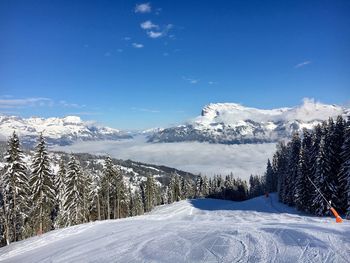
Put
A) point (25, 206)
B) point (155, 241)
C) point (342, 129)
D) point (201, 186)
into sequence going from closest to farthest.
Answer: point (155, 241), point (25, 206), point (342, 129), point (201, 186)

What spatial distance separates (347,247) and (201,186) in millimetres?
106111

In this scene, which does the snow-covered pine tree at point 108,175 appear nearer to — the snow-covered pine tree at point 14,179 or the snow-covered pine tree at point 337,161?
the snow-covered pine tree at point 14,179

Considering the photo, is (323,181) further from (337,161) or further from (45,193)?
(45,193)

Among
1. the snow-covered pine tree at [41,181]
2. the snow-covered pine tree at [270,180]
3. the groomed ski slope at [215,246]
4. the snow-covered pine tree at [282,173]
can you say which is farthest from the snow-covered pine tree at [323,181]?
the snow-covered pine tree at [270,180]

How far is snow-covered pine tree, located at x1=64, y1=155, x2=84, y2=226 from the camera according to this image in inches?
1796

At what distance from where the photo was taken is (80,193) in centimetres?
4753

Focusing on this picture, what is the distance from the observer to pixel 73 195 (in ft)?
150

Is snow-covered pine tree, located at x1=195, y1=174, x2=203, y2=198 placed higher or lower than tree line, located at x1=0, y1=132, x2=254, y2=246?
lower

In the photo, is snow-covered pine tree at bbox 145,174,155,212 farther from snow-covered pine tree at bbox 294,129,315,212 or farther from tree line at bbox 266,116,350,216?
snow-covered pine tree at bbox 294,129,315,212

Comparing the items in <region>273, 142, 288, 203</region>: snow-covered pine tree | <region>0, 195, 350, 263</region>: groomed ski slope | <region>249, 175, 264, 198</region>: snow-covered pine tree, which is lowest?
<region>249, 175, 264, 198</region>: snow-covered pine tree

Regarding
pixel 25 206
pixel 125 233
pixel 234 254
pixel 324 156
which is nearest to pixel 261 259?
pixel 234 254

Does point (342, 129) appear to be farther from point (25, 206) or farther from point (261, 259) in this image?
point (25, 206)

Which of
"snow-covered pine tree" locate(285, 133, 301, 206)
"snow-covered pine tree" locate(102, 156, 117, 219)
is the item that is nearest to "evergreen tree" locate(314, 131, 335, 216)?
"snow-covered pine tree" locate(285, 133, 301, 206)

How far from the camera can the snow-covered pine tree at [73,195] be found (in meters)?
45.6
